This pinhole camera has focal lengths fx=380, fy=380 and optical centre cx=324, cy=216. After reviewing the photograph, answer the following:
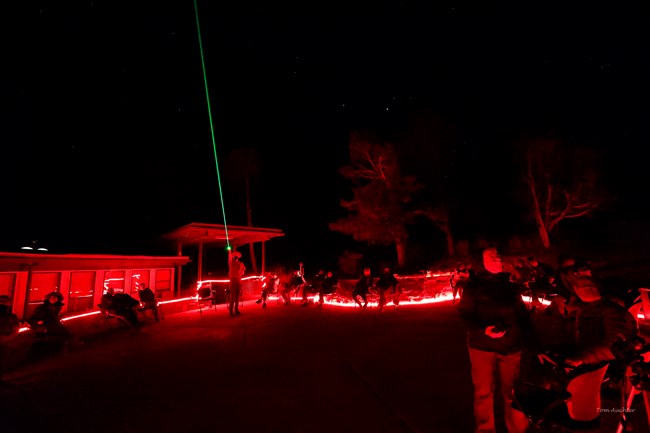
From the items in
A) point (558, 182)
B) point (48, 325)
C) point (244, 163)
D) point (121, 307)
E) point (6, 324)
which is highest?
point (244, 163)

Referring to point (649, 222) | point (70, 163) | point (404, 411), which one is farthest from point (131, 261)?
point (649, 222)

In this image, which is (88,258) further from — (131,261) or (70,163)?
(70,163)

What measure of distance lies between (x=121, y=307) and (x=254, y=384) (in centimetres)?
666

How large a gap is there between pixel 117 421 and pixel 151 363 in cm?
255

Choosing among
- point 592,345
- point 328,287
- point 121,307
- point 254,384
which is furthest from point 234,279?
point 592,345

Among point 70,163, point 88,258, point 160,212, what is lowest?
point 88,258

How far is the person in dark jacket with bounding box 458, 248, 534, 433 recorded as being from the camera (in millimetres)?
3158

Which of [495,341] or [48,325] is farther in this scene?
[48,325]

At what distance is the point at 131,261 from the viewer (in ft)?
45.8

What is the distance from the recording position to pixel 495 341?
10.4 feet

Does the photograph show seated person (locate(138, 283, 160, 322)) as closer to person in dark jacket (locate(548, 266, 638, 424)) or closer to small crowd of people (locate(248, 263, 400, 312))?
small crowd of people (locate(248, 263, 400, 312))

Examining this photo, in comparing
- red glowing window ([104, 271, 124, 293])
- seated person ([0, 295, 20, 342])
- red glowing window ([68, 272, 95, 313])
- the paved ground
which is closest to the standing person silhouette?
the paved ground

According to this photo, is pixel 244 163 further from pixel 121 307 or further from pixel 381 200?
pixel 121 307

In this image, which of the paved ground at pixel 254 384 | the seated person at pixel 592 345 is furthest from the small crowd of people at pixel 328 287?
the seated person at pixel 592 345
